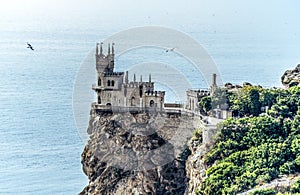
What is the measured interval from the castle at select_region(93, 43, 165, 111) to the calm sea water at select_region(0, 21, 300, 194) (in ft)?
34.8

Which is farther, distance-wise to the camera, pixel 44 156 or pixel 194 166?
pixel 44 156

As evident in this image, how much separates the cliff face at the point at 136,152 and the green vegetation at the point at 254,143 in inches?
212

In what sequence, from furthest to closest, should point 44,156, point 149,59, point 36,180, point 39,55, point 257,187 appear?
point 39,55, point 149,59, point 44,156, point 36,180, point 257,187

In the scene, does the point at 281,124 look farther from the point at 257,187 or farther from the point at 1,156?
the point at 1,156

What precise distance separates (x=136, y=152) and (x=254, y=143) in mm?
11748

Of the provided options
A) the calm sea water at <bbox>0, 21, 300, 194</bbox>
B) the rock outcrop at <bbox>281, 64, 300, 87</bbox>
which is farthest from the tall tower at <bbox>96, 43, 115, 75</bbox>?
the rock outcrop at <bbox>281, 64, 300, 87</bbox>

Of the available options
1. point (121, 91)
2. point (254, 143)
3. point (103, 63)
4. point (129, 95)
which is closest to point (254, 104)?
point (254, 143)

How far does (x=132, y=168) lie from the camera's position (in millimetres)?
76250

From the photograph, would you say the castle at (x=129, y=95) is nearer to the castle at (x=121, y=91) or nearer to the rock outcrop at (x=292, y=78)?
the castle at (x=121, y=91)

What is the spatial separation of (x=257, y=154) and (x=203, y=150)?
5.56 m

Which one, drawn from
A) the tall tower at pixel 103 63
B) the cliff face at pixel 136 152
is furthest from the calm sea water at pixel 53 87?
the tall tower at pixel 103 63

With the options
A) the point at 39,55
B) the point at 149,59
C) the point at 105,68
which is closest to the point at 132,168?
the point at 105,68

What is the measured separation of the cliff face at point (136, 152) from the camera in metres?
74.9

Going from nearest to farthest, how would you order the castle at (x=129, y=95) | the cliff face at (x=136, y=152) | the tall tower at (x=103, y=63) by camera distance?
the cliff face at (x=136, y=152)
the castle at (x=129, y=95)
the tall tower at (x=103, y=63)
